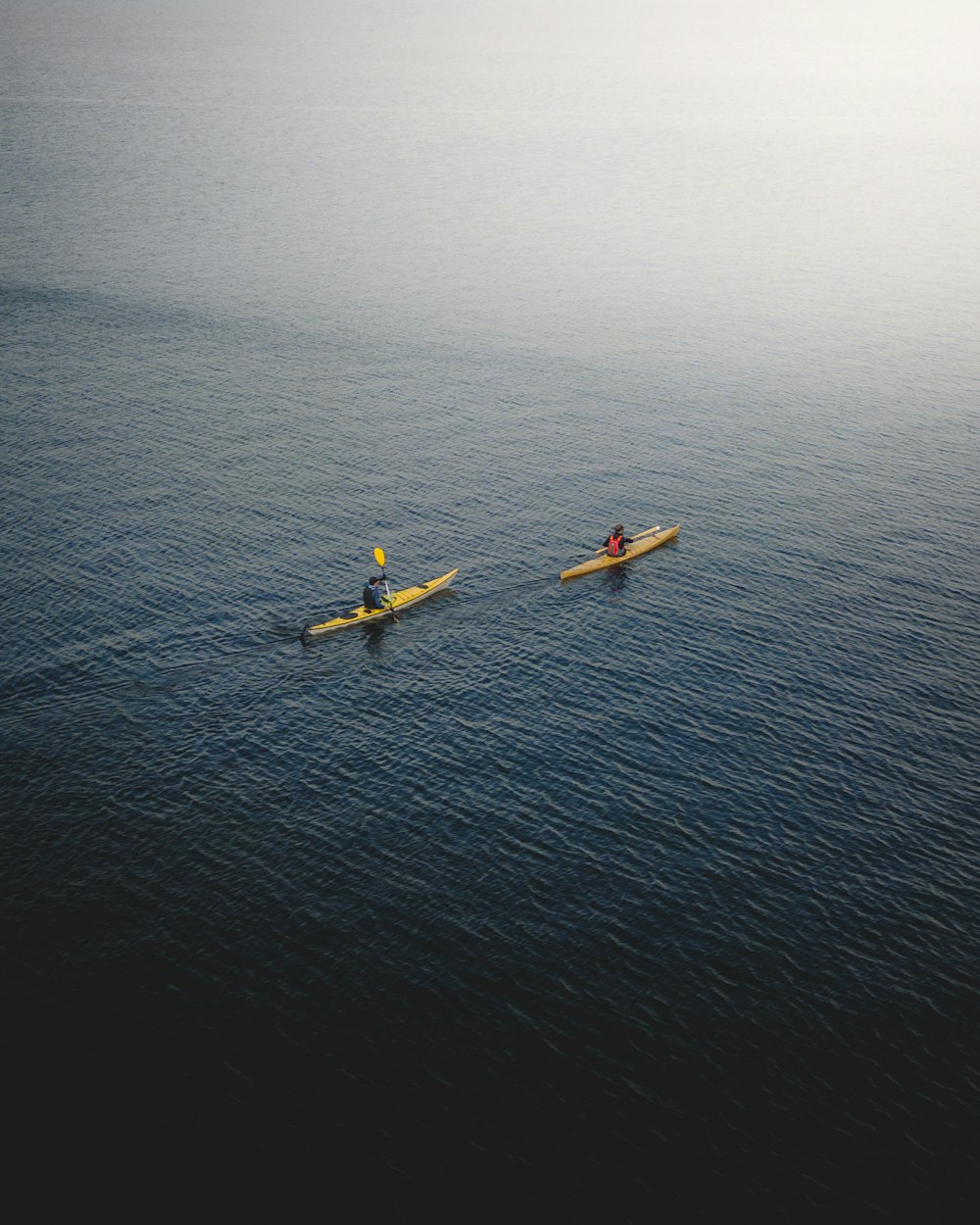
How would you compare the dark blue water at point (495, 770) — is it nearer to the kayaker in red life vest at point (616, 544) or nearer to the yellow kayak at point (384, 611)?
the yellow kayak at point (384, 611)

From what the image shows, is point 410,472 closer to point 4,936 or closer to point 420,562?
point 420,562

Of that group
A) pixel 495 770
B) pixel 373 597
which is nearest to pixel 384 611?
pixel 373 597

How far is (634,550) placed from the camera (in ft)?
199

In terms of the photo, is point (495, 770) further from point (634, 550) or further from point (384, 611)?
point (634, 550)

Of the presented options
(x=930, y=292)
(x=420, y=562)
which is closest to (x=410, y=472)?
(x=420, y=562)

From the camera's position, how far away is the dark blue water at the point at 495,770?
28297 millimetres

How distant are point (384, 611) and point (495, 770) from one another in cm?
1360

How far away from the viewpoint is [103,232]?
443 feet

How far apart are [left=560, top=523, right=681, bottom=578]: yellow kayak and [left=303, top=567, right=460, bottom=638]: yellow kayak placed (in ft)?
23.9

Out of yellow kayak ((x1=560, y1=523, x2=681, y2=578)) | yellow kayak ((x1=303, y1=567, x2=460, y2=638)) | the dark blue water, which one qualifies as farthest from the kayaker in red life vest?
yellow kayak ((x1=303, y1=567, x2=460, y2=638))

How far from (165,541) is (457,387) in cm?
3917

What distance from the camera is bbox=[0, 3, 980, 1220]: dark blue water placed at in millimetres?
28297

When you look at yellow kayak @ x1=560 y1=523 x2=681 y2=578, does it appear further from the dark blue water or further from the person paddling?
the person paddling

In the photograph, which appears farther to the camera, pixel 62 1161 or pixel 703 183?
pixel 703 183
